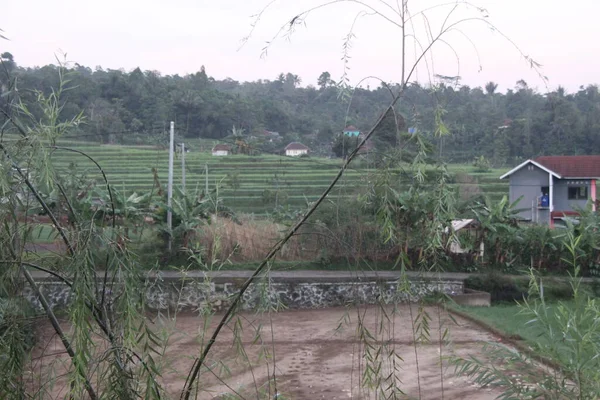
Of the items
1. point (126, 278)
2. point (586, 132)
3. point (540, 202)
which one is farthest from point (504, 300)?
point (586, 132)

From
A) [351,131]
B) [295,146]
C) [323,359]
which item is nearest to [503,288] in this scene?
[323,359]

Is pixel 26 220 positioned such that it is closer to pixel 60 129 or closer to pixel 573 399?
pixel 60 129

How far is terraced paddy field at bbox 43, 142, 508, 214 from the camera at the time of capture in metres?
19.5

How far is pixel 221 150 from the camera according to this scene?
851 inches

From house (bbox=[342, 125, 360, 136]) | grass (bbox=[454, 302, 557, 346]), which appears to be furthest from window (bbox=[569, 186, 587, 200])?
house (bbox=[342, 125, 360, 136])

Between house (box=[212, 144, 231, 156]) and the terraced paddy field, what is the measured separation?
26cm

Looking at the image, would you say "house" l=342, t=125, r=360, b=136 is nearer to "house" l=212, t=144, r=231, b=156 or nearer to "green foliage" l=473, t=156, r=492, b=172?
"house" l=212, t=144, r=231, b=156

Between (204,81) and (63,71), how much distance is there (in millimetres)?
20193

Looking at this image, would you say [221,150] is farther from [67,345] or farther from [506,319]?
[67,345]

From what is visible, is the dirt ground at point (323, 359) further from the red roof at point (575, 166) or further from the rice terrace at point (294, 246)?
the red roof at point (575, 166)

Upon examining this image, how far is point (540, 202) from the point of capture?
2025 centimetres

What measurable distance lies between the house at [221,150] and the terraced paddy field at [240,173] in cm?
26

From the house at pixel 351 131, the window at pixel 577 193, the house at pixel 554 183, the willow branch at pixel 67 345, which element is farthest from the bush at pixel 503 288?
the willow branch at pixel 67 345

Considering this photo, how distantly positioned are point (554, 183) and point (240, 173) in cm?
1083
